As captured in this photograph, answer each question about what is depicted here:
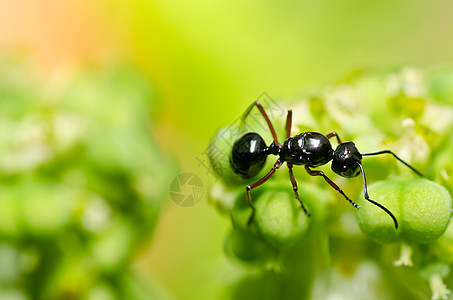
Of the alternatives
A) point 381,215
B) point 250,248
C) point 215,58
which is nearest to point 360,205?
point 381,215

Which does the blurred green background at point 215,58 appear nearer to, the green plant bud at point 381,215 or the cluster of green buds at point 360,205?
the cluster of green buds at point 360,205

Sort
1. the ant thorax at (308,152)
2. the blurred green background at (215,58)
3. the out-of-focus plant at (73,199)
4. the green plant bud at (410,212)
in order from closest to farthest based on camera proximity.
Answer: the green plant bud at (410,212), the ant thorax at (308,152), the out-of-focus plant at (73,199), the blurred green background at (215,58)

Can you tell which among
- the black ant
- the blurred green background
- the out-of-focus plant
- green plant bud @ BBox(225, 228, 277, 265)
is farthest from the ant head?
the blurred green background

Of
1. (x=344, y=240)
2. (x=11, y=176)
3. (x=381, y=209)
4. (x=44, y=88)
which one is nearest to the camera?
(x=381, y=209)

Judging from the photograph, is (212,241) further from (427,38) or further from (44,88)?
(427,38)

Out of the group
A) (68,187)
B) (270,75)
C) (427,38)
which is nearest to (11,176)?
(68,187)

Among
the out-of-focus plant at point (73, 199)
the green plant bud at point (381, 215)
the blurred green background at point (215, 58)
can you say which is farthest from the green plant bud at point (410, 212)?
the blurred green background at point (215, 58)
